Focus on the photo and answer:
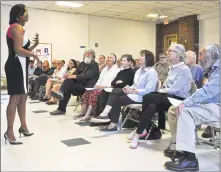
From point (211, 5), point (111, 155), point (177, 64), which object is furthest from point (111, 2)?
point (111, 155)

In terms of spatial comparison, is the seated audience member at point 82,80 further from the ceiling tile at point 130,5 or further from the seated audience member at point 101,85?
the ceiling tile at point 130,5

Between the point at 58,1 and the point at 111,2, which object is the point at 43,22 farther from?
the point at 111,2

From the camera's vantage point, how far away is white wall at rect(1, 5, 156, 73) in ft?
28.8

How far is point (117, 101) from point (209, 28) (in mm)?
7242

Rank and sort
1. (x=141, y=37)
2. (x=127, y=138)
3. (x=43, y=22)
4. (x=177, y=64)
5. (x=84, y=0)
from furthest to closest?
1. (x=141, y=37)
2. (x=43, y=22)
3. (x=84, y=0)
4. (x=127, y=138)
5. (x=177, y=64)

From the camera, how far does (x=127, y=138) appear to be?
9.75ft

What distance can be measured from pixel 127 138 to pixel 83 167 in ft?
3.10

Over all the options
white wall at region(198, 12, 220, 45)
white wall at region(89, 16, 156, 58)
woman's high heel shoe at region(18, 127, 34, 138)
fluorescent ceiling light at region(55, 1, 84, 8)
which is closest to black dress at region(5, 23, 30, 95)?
woman's high heel shoe at region(18, 127, 34, 138)

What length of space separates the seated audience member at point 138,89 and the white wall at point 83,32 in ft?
19.4

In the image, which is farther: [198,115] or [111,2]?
[111,2]

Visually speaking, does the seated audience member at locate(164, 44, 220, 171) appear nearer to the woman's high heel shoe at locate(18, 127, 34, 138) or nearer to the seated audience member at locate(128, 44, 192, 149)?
the seated audience member at locate(128, 44, 192, 149)

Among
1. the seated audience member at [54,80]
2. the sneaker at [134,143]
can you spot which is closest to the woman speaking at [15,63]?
the sneaker at [134,143]

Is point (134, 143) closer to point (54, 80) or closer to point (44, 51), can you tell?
point (54, 80)

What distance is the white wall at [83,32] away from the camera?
345 inches
